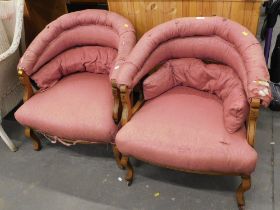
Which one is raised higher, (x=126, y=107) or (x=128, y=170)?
(x=126, y=107)

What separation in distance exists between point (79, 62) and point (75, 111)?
428mm

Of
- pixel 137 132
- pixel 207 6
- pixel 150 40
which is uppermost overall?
pixel 207 6

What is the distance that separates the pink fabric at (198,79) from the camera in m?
1.56

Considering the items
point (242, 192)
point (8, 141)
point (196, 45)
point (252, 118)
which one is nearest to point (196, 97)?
point (196, 45)

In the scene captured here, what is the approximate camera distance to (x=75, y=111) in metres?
1.73

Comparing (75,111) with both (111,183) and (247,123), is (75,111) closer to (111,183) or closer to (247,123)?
(111,183)

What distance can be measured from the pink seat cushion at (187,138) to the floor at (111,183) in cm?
31

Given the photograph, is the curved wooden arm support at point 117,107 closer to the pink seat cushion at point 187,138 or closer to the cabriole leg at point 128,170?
the pink seat cushion at point 187,138

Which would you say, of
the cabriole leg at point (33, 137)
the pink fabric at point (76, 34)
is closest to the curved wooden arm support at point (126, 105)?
the pink fabric at point (76, 34)

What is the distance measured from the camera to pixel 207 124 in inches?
59.5

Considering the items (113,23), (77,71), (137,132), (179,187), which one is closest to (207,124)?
(137,132)

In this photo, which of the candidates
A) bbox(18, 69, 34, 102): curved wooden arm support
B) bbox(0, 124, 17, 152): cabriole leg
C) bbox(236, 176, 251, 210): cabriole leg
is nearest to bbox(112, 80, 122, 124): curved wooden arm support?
bbox(18, 69, 34, 102): curved wooden arm support

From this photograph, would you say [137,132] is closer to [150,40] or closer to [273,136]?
[150,40]

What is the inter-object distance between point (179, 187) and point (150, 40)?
2.84 ft
